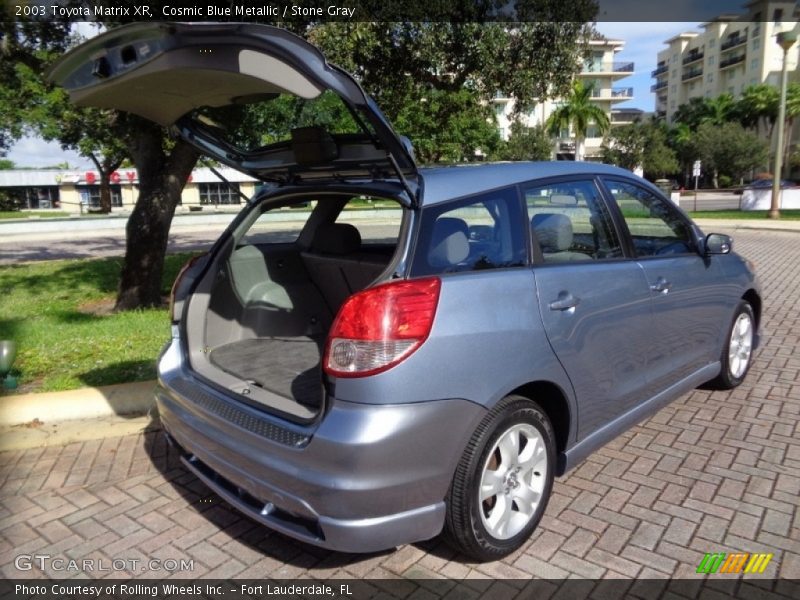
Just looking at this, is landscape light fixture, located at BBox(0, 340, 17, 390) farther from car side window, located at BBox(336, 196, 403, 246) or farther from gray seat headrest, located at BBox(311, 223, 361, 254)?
car side window, located at BBox(336, 196, 403, 246)

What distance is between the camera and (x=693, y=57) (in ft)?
304

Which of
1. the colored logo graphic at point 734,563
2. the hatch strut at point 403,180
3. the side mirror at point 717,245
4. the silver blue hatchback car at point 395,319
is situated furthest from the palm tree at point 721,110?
the hatch strut at point 403,180

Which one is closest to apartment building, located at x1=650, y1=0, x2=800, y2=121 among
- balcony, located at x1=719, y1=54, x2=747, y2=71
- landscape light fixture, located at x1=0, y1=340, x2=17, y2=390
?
balcony, located at x1=719, y1=54, x2=747, y2=71

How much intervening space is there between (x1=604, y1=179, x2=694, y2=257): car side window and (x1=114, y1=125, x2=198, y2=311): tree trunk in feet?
18.4

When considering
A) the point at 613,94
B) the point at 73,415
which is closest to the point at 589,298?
the point at 73,415

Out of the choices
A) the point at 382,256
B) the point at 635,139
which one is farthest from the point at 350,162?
the point at 635,139

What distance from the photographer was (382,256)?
370 cm

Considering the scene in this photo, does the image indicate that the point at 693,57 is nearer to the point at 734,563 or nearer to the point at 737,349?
the point at 737,349

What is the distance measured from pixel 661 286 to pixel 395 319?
1910mm

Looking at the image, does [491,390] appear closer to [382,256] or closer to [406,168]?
[406,168]

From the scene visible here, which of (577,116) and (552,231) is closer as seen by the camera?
(552,231)

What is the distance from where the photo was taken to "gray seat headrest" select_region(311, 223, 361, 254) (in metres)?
3.91

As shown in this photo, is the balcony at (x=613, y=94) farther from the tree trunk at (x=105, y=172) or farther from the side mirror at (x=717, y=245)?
the side mirror at (x=717, y=245)

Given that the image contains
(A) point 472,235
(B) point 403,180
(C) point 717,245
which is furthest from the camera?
(C) point 717,245
